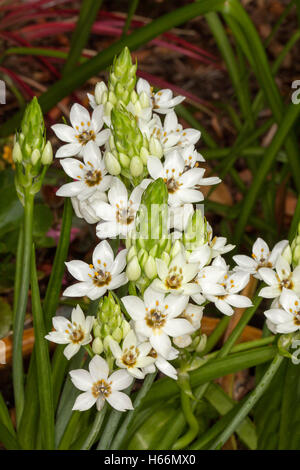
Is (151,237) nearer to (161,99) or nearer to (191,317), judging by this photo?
(191,317)

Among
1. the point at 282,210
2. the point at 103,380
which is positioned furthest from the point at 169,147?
the point at 282,210

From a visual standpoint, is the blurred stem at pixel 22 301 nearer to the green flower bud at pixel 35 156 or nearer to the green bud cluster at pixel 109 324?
the green flower bud at pixel 35 156

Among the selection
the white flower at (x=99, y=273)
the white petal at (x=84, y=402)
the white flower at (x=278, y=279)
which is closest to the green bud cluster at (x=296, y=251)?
the white flower at (x=278, y=279)

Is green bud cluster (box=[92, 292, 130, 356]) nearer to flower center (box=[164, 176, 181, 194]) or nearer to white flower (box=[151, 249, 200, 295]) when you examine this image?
white flower (box=[151, 249, 200, 295])

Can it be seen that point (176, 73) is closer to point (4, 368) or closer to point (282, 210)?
point (282, 210)

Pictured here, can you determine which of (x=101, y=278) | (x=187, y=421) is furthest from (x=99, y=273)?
(x=187, y=421)

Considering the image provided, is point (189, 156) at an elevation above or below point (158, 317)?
above
